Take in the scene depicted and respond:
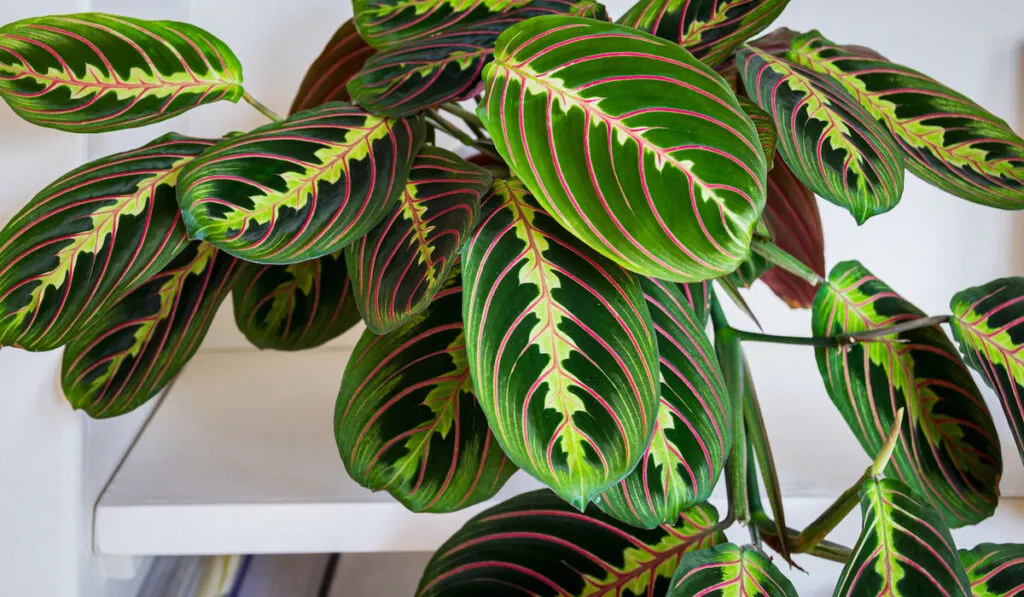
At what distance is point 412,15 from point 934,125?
1.44 feet

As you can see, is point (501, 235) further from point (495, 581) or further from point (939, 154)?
point (939, 154)

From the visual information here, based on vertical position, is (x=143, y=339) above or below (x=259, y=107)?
below

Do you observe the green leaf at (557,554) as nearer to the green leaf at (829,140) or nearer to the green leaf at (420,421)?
the green leaf at (420,421)

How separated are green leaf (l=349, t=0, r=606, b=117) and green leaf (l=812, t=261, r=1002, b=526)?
0.35 m

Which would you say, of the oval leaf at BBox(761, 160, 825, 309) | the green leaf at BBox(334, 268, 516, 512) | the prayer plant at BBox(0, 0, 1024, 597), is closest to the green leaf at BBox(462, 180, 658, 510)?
the prayer plant at BBox(0, 0, 1024, 597)

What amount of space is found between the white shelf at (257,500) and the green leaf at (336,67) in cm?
39

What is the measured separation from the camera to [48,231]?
0.52 metres

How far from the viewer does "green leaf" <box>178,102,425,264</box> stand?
47 centimetres

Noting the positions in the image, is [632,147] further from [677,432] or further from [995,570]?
[995,570]

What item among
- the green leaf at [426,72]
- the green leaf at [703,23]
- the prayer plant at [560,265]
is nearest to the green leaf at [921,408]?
the prayer plant at [560,265]

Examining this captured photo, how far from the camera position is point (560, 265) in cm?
49

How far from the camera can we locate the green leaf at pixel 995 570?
1.78 ft

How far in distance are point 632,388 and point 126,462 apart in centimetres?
67

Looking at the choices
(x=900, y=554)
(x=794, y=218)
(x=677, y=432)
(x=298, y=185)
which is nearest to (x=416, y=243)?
(x=298, y=185)
